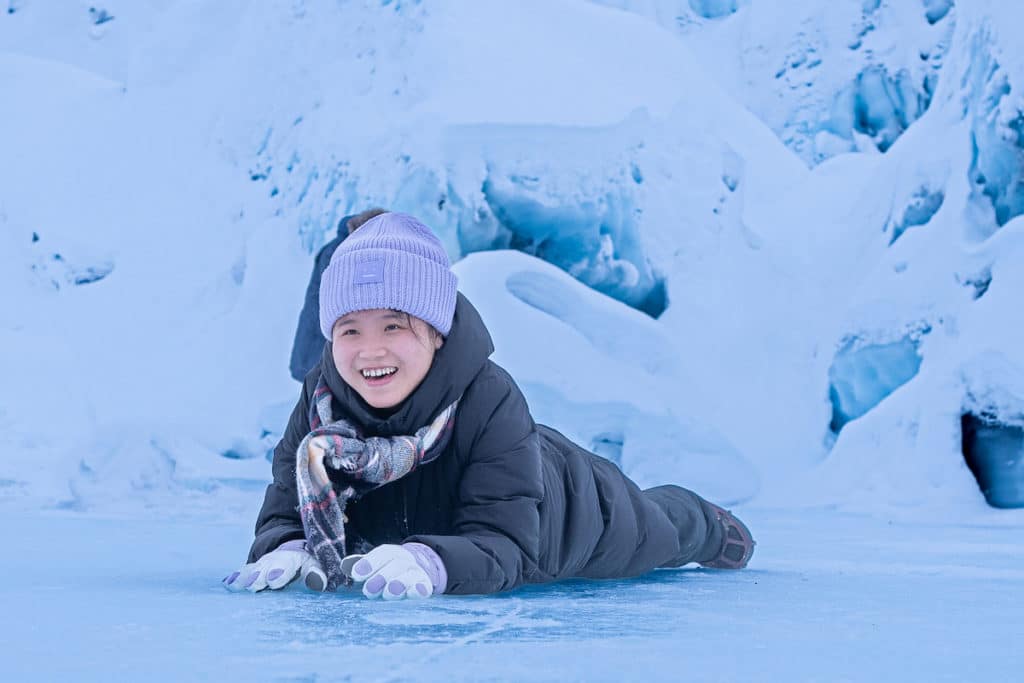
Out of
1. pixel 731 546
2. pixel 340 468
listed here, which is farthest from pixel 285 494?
pixel 731 546

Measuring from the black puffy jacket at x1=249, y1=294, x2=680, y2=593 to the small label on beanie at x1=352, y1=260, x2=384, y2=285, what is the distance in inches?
5.6

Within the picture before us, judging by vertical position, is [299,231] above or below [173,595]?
above

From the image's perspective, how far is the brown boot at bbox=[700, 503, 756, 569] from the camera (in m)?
2.06

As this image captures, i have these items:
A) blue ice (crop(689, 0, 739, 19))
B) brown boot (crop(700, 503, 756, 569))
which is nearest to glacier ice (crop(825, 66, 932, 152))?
blue ice (crop(689, 0, 739, 19))

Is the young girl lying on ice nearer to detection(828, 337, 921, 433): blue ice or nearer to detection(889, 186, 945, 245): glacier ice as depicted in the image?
detection(828, 337, 921, 433): blue ice

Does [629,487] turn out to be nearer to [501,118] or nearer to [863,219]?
[501,118]

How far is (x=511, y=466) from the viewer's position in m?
1.47

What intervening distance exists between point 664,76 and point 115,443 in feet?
14.3

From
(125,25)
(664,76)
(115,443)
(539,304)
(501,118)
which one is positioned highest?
(125,25)

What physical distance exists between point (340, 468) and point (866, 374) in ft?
16.6

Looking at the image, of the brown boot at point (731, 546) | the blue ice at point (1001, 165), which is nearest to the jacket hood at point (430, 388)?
the brown boot at point (731, 546)

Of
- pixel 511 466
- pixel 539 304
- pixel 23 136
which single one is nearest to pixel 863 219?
pixel 539 304

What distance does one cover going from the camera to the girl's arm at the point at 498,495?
4.60 feet

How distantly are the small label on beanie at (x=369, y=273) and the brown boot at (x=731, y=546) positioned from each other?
0.94 metres
